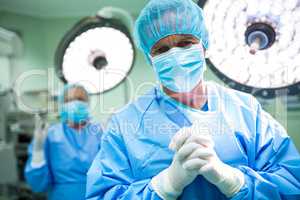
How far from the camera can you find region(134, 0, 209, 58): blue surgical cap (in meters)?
0.77

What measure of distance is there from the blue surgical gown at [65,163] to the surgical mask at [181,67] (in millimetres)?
561

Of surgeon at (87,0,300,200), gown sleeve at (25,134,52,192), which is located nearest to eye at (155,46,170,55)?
surgeon at (87,0,300,200)

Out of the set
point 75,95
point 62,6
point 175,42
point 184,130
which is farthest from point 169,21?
point 75,95

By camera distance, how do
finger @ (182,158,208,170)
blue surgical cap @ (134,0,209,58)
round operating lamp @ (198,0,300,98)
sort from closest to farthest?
1. finger @ (182,158,208,170)
2. blue surgical cap @ (134,0,209,58)
3. round operating lamp @ (198,0,300,98)

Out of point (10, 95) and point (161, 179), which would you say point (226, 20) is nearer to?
point (161, 179)

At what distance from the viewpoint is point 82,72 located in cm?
122

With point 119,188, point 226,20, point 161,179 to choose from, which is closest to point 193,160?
point 161,179

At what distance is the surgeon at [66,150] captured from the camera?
1357 millimetres

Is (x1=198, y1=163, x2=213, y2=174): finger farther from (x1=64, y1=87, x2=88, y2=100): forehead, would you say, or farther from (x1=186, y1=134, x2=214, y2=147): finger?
(x1=64, y1=87, x2=88, y2=100): forehead

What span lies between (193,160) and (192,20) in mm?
325

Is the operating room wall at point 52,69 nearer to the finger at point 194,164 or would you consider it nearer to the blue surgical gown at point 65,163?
the blue surgical gown at point 65,163

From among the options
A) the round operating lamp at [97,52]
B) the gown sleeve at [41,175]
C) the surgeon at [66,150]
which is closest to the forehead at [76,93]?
the surgeon at [66,150]

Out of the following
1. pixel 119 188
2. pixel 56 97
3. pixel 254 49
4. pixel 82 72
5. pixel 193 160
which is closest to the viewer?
pixel 193 160

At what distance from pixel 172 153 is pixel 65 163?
0.79m
